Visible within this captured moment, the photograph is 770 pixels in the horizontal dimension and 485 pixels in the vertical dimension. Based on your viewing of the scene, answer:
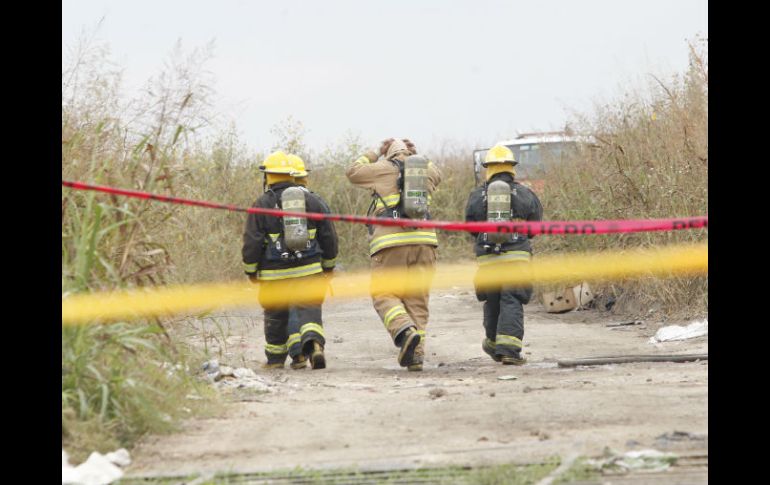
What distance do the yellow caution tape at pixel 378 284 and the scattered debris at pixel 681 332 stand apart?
620 millimetres

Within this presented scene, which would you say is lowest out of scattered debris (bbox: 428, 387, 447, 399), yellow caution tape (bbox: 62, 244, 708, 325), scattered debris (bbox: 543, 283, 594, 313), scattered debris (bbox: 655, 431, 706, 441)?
scattered debris (bbox: 428, 387, 447, 399)

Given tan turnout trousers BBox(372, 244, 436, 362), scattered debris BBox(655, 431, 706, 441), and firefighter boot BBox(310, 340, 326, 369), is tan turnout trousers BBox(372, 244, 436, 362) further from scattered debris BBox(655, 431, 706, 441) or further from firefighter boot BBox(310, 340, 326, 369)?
scattered debris BBox(655, 431, 706, 441)

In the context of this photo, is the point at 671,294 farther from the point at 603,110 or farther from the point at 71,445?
the point at 71,445

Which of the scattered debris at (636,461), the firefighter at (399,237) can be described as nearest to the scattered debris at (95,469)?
the scattered debris at (636,461)

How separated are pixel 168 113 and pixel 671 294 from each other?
Result: 497cm

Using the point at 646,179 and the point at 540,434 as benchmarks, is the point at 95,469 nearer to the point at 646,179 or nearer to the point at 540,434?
the point at 540,434

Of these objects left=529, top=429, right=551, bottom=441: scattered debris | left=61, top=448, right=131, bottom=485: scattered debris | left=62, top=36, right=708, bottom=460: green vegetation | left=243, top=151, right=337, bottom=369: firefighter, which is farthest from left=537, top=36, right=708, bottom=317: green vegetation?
left=61, top=448, right=131, bottom=485: scattered debris

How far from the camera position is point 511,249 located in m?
8.91

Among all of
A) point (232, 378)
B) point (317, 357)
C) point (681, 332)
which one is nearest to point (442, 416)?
point (232, 378)

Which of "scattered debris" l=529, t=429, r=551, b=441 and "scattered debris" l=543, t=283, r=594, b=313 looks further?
"scattered debris" l=543, t=283, r=594, b=313

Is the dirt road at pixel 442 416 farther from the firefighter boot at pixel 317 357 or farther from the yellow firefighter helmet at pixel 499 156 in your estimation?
the yellow firefighter helmet at pixel 499 156

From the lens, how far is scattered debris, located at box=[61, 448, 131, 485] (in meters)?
4.50

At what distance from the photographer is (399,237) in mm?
8914

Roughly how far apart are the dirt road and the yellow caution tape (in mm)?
597
